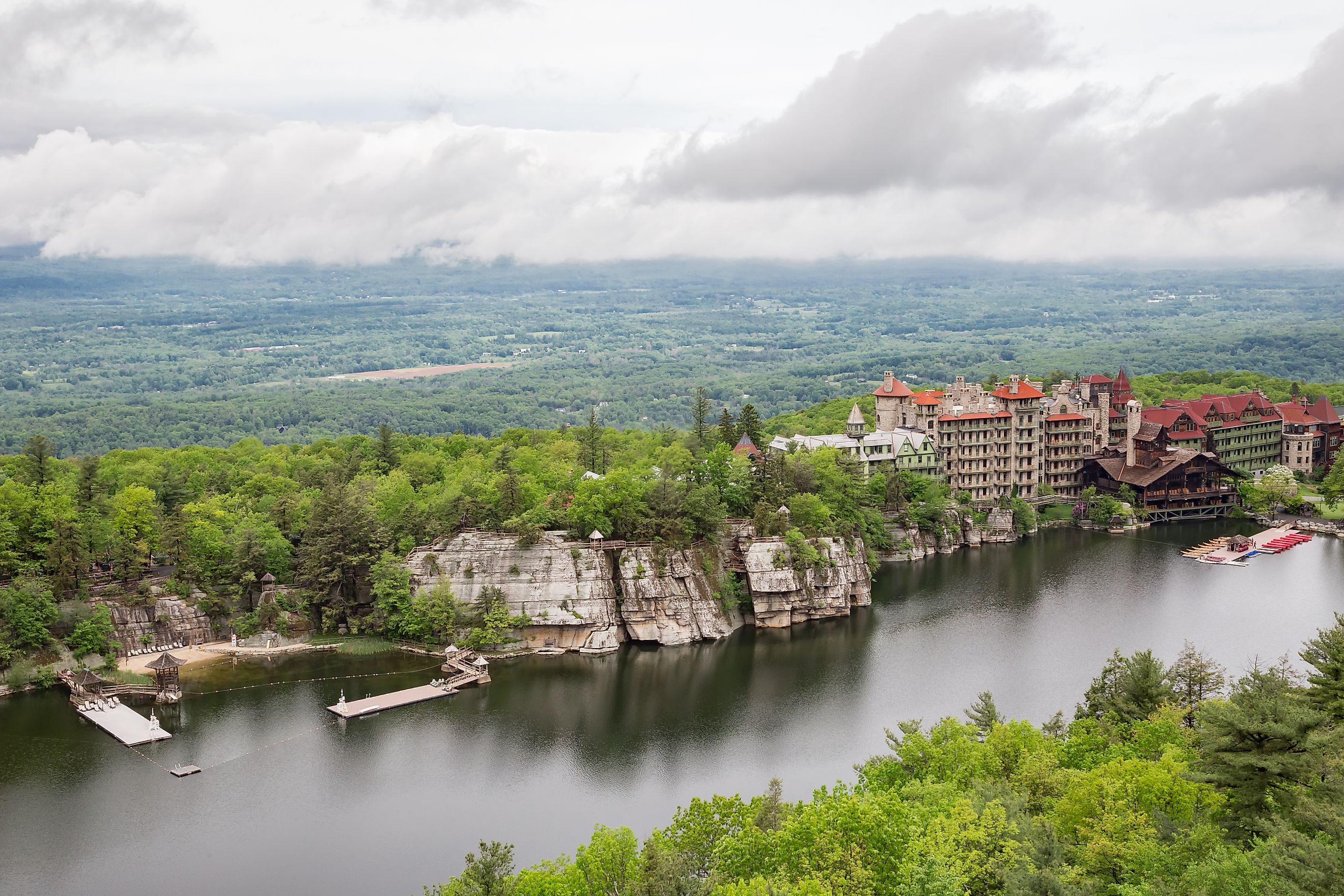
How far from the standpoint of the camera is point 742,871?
26.1 metres

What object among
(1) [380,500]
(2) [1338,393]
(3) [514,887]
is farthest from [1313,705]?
(2) [1338,393]

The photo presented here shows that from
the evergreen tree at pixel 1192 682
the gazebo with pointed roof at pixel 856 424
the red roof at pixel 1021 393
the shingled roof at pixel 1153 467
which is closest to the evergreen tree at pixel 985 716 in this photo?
the evergreen tree at pixel 1192 682

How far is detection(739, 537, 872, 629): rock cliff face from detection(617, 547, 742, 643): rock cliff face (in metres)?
2.23

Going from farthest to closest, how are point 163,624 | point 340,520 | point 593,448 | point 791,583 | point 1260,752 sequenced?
point 593,448 → point 791,583 → point 340,520 → point 163,624 → point 1260,752

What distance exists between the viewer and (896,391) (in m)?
87.9

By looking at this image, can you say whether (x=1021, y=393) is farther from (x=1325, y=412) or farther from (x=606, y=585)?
(x=606, y=585)

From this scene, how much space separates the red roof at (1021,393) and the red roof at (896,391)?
255 inches

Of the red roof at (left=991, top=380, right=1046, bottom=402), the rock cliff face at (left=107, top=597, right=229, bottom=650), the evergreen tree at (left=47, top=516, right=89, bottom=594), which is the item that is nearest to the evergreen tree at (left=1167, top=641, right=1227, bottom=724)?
the rock cliff face at (left=107, top=597, right=229, bottom=650)

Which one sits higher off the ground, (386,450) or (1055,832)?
(386,450)

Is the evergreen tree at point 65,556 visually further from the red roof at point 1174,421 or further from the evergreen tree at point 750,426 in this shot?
the red roof at point 1174,421

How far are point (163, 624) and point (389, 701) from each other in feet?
45.5

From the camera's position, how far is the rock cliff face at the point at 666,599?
5547cm

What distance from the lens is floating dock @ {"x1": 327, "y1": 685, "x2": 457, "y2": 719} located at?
45.6m

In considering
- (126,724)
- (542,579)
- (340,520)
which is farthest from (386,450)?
(126,724)
